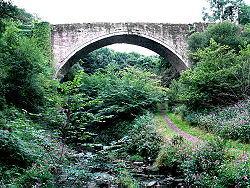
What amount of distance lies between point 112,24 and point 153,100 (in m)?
7.33

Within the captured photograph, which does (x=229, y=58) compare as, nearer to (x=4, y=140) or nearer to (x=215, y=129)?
(x=215, y=129)

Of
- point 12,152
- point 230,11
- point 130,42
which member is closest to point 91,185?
point 12,152

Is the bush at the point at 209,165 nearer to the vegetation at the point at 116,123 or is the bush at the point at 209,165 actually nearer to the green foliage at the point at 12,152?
the vegetation at the point at 116,123

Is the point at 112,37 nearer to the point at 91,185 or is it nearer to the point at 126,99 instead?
the point at 126,99

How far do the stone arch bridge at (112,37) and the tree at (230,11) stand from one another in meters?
7.33

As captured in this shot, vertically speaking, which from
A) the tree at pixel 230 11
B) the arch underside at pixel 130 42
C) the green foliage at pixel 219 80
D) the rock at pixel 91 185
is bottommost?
the rock at pixel 91 185

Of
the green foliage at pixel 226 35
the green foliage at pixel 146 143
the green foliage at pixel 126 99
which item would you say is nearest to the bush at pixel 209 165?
the green foliage at pixel 146 143

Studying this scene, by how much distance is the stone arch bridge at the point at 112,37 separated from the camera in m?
13.4

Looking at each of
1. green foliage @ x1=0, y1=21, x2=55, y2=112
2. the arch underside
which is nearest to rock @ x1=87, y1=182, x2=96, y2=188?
green foliage @ x1=0, y1=21, x2=55, y2=112

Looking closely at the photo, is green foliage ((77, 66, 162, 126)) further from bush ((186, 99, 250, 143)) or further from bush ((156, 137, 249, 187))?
bush ((156, 137, 249, 187))

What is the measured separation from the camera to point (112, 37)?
14.0m

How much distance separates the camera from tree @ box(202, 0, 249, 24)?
17.7 metres

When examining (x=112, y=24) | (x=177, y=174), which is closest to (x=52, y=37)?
(x=112, y=24)

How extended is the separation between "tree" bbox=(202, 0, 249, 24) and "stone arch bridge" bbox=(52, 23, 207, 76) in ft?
24.0
